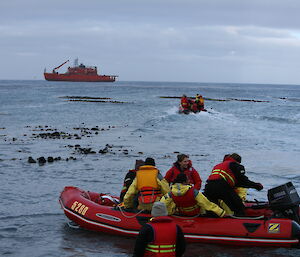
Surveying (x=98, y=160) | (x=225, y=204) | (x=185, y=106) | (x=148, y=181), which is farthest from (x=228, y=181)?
(x=185, y=106)

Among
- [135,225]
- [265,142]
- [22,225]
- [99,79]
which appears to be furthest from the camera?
[99,79]

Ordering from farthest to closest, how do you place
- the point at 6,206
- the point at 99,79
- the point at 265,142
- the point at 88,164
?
1. the point at 99,79
2. the point at 265,142
3. the point at 88,164
4. the point at 6,206

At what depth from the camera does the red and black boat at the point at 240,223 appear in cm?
967

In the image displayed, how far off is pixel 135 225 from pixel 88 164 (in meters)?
9.07

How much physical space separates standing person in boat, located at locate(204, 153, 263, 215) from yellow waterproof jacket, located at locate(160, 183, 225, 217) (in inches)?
11.9

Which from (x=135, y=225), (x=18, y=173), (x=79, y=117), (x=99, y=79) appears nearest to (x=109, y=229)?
(x=135, y=225)

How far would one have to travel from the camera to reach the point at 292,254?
378 inches

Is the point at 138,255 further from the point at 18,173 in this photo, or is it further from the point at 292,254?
the point at 18,173

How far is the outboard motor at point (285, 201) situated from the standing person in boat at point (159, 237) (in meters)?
4.56

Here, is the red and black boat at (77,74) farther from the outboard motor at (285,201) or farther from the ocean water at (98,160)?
the outboard motor at (285,201)

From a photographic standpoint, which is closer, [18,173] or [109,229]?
[109,229]

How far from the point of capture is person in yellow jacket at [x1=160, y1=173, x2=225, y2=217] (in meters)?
9.01

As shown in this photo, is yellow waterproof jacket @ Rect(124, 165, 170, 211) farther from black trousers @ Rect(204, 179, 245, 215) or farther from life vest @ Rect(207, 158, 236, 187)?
life vest @ Rect(207, 158, 236, 187)

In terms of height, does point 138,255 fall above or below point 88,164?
above
